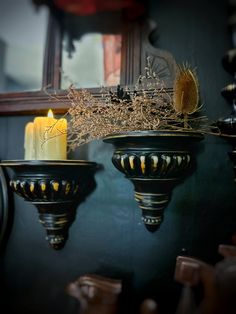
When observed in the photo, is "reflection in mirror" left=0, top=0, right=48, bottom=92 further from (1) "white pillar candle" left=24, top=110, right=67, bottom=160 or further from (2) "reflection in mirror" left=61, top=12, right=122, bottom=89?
(1) "white pillar candle" left=24, top=110, right=67, bottom=160

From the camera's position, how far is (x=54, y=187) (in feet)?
1.96

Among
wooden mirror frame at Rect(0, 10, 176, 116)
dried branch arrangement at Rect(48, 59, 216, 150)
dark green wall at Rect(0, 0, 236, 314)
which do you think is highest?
wooden mirror frame at Rect(0, 10, 176, 116)

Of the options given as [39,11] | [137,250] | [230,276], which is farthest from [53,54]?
[230,276]

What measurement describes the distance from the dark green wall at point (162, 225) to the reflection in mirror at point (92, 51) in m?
0.12

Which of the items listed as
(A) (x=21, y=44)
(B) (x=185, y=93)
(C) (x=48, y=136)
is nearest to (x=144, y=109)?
(B) (x=185, y=93)

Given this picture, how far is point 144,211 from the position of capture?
612 millimetres

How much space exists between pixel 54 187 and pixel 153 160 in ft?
0.75

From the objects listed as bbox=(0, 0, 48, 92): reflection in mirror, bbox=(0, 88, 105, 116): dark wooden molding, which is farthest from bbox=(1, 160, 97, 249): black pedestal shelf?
bbox=(0, 0, 48, 92): reflection in mirror

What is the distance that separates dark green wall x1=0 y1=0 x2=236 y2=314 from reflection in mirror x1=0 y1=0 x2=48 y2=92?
0.28 metres

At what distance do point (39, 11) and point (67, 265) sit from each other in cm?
70

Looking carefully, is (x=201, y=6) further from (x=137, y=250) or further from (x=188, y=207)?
(x=137, y=250)

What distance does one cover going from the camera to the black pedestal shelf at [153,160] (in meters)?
0.53

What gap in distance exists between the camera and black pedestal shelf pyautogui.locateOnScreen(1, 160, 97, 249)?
587 millimetres

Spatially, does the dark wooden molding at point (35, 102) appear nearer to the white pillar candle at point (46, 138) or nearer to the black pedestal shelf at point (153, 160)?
the white pillar candle at point (46, 138)
